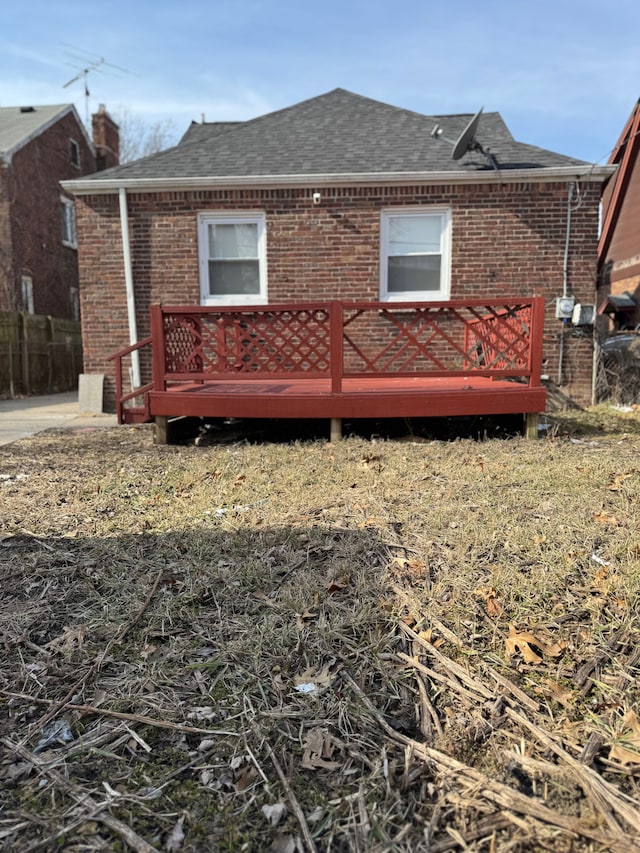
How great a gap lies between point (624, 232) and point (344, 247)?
891cm

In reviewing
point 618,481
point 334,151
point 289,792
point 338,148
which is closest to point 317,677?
point 289,792

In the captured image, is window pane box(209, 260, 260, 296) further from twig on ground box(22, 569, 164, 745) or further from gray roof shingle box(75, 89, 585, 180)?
twig on ground box(22, 569, 164, 745)

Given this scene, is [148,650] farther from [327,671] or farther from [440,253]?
[440,253]

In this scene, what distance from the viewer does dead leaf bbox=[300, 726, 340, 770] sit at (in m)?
1.79

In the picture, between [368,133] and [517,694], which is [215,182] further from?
[517,694]

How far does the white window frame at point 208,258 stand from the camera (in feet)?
29.1

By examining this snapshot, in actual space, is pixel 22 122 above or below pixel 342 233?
above

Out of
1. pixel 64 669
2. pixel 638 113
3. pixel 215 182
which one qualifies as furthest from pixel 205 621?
pixel 638 113

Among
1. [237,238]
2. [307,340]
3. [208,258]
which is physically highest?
[237,238]

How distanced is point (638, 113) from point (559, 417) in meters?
8.11

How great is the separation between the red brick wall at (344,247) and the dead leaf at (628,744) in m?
7.53

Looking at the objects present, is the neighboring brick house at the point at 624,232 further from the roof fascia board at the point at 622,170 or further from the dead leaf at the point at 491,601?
the dead leaf at the point at 491,601

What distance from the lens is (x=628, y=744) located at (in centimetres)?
181

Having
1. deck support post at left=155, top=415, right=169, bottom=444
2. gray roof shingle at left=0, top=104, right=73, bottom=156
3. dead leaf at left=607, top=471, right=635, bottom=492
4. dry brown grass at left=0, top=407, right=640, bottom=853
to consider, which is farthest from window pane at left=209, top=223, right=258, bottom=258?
gray roof shingle at left=0, top=104, right=73, bottom=156
